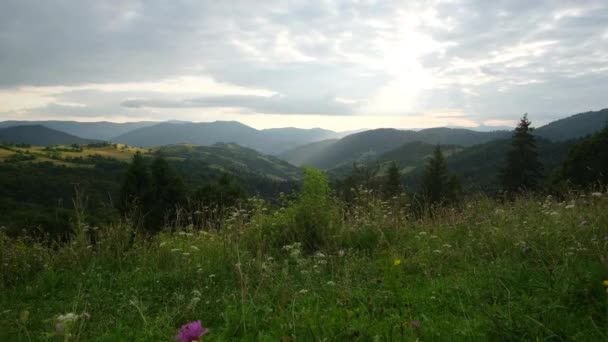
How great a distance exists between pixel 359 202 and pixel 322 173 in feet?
Answer: 3.28

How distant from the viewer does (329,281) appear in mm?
3689

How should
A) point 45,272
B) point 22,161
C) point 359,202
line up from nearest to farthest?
point 45,272 < point 359,202 < point 22,161

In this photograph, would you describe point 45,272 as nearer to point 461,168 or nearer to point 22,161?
point 22,161

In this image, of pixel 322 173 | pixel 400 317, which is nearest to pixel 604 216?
pixel 400 317

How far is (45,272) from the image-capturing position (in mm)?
4820

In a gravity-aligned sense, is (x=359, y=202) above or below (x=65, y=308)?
above

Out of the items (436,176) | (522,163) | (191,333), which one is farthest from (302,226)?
(436,176)

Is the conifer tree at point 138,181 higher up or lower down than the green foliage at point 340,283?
lower down

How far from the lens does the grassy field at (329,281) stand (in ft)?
8.61

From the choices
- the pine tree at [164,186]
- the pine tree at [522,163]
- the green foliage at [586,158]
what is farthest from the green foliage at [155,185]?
the green foliage at [586,158]

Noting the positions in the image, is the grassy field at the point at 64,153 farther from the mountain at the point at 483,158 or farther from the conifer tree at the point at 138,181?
the mountain at the point at 483,158

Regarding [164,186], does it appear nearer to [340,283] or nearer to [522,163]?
[522,163]

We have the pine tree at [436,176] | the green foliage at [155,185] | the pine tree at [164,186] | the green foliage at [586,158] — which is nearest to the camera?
the green foliage at [586,158]

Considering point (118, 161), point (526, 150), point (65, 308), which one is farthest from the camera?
point (118, 161)
